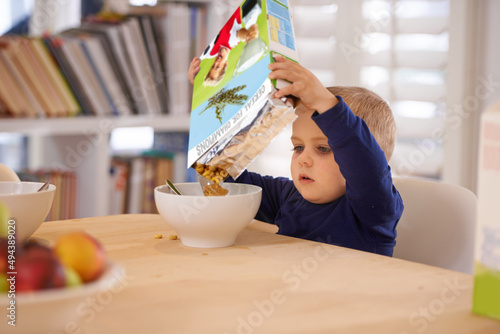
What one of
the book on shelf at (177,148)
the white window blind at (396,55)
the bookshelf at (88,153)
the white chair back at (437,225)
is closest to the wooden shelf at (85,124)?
the bookshelf at (88,153)

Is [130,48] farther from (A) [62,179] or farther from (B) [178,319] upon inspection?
(B) [178,319]

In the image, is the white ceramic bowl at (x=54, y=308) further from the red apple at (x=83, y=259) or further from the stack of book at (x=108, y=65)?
the stack of book at (x=108, y=65)

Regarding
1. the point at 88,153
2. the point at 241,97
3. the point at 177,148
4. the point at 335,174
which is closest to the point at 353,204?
the point at 335,174

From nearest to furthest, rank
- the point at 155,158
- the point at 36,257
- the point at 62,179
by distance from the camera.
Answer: the point at 36,257, the point at 62,179, the point at 155,158

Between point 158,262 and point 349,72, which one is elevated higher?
point 349,72

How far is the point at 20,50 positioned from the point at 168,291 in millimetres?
1496

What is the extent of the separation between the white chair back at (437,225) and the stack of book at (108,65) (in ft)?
4.20

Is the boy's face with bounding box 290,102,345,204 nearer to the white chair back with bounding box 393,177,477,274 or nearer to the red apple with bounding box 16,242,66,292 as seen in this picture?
the white chair back with bounding box 393,177,477,274

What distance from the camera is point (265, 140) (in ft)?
2.78

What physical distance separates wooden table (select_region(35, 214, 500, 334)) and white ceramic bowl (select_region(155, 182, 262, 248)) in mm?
20

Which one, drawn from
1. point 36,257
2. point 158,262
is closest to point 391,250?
point 158,262

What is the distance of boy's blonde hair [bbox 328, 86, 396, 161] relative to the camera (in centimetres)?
119

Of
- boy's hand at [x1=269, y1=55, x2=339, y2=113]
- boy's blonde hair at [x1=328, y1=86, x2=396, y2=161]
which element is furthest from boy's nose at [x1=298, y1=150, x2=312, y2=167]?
boy's hand at [x1=269, y1=55, x2=339, y2=113]

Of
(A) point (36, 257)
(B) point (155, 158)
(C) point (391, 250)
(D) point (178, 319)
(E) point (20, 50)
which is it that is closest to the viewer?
(A) point (36, 257)
